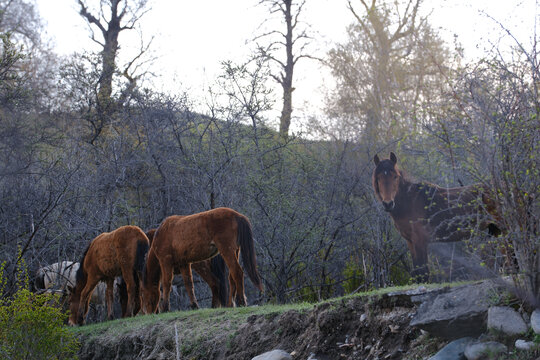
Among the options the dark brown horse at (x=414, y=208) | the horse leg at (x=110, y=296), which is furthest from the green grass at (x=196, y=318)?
the dark brown horse at (x=414, y=208)

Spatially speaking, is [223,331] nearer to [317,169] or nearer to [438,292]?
[438,292]

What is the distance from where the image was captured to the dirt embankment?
261 inches

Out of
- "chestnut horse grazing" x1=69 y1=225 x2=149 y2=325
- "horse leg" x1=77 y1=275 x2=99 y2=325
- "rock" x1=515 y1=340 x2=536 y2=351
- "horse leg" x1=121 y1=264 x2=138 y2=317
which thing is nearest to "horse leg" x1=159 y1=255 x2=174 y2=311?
"chestnut horse grazing" x1=69 y1=225 x2=149 y2=325

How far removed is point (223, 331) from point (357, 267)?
7.14 m

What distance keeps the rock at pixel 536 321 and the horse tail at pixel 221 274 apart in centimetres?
688

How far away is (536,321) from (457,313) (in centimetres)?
70

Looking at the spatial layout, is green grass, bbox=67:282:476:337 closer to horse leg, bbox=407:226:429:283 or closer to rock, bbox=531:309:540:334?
rock, bbox=531:309:540:334

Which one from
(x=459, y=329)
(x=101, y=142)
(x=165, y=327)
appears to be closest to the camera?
(x=459, y=329)

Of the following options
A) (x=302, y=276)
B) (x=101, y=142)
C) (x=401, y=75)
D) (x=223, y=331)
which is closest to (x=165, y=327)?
(x=223, y=331)

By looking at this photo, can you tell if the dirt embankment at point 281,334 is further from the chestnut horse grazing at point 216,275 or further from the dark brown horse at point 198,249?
the chestnut horse grazing at point 216,275

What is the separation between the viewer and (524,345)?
5.22 metres

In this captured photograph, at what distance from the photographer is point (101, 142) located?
2094 cm

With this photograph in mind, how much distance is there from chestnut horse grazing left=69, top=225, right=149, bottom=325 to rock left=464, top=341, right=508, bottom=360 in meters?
7.48

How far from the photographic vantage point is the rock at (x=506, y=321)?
5.43m
